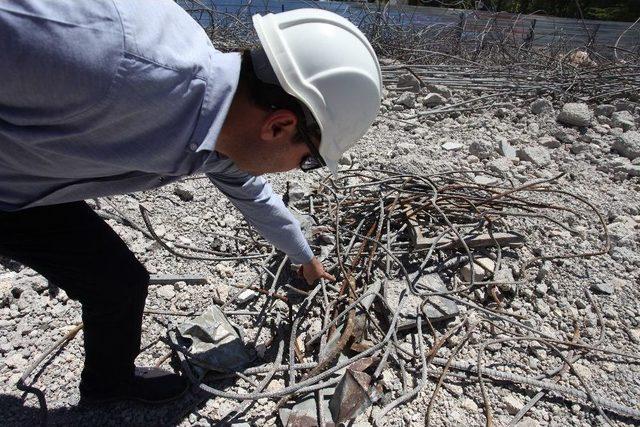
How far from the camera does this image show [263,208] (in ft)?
5.77

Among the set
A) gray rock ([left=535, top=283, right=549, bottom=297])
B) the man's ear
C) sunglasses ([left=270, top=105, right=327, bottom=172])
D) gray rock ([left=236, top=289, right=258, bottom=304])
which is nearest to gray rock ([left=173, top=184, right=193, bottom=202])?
gray rock ([left=236, top=289, right=258, bottom=304])

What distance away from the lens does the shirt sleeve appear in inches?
63.6

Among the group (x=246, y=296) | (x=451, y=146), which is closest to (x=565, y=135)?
(x=451, y=146)

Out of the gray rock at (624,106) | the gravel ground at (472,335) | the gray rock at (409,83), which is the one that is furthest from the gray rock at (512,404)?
the gray rock at (624,106)

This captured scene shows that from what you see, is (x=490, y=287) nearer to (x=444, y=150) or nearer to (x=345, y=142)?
(x=345, y=142)

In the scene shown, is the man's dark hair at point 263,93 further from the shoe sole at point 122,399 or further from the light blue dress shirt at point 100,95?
the shoe sole at point 122,399

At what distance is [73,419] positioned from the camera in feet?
5.89

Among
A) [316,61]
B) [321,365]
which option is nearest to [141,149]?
[316,61]

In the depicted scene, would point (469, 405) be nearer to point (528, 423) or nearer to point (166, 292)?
point (528, 423)

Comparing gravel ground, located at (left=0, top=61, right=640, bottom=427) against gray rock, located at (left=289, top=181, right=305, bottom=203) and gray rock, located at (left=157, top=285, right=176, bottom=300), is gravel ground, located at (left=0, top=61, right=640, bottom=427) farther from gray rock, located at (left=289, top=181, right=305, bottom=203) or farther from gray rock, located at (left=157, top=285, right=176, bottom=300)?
gray rock, located at (left=289, top=181, right=305, bottom=203)

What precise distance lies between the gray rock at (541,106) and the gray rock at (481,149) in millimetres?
1107

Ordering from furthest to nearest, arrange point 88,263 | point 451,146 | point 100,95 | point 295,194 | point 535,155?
point 451,146
point 535,155
point 295,194
point 88,263
point 100,95

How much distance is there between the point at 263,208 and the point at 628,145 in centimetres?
350

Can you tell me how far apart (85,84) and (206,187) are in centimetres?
232
